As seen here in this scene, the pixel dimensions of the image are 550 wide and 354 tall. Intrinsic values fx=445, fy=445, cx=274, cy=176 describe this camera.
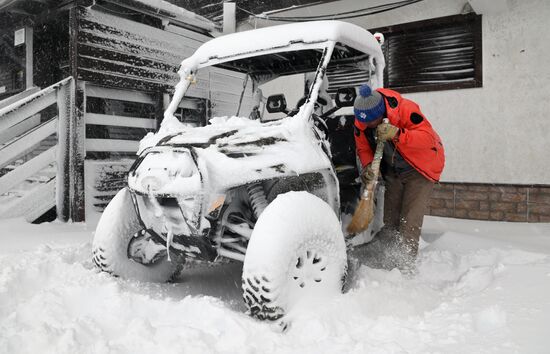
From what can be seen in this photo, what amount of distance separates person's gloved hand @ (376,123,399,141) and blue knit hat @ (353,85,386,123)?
0.10 m

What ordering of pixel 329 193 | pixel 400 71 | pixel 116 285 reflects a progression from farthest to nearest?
pixel 400 71 → pixel 329 193 → pixel 116 285

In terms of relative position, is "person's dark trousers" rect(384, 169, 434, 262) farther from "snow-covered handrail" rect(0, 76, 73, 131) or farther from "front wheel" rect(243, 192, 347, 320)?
"snow-covered handrail" rect(0, 76, 73, 131)

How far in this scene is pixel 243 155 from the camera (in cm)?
290

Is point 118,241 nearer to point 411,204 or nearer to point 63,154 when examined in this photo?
point 411,204

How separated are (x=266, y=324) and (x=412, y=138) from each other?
2020mm

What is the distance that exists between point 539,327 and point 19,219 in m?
5.64

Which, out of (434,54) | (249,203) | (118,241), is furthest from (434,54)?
(118,241)

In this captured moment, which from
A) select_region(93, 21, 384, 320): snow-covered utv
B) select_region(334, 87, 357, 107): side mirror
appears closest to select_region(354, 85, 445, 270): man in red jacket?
select_region(334, 87, 357, 107): side mirror

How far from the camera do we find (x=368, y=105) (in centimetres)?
359

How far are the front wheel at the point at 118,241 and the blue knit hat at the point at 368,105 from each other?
2.02 metres

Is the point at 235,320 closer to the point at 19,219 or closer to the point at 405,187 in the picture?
the point at 405,187

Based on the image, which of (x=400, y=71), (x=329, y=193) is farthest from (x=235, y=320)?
(x=400, y=71)

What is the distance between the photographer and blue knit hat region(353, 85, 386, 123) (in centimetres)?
359

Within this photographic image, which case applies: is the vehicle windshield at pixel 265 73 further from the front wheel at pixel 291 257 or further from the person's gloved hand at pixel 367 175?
the front wheel at pixel 291 257
